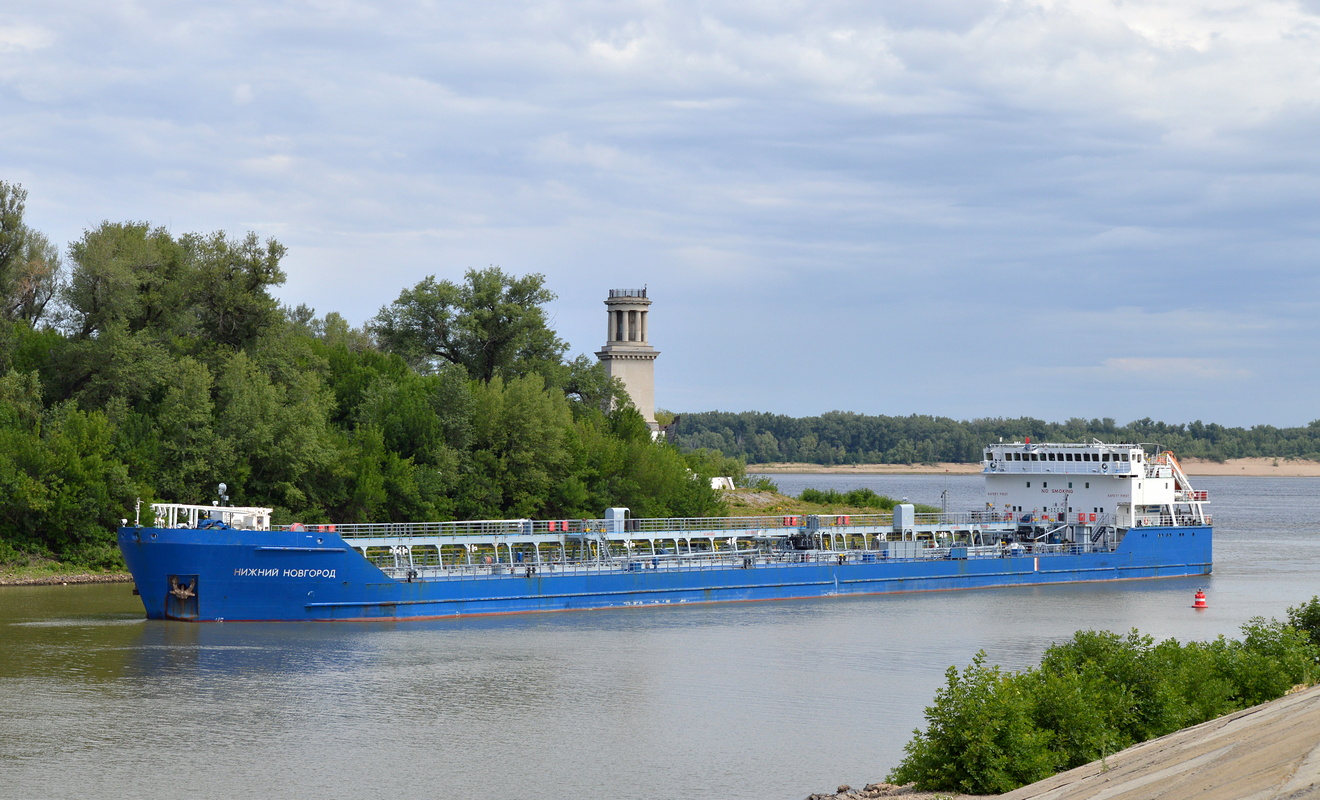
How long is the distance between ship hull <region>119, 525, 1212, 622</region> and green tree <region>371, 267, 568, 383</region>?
31050mm

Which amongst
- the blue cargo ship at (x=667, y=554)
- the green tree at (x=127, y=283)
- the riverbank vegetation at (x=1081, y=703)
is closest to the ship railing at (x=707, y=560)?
the blue cargo ship at (x=667, y=554)

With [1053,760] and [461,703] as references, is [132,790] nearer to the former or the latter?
[461,703]

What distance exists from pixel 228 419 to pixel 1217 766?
165ft

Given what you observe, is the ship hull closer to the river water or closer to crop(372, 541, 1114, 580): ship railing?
crop(372, 541, 1114, 580): ship railing

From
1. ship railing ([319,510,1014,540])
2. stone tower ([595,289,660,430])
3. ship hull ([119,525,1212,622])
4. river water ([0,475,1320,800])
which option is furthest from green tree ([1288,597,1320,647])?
stone tower ([595,289,660,430])

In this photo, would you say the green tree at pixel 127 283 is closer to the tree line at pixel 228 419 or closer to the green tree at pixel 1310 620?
the tree line at pixel 228 419

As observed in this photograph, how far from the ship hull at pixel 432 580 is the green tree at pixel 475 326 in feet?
102

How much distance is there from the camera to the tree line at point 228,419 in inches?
2164

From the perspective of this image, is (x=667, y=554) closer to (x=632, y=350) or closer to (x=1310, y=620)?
(x=1310, y=620)

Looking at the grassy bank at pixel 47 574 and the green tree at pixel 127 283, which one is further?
the green tree at pixel 127 283

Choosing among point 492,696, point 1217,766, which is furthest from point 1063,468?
point 1217,766

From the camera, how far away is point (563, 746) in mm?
25828

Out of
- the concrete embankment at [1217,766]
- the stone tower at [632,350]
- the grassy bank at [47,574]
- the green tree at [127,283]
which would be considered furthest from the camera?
the stone tower at [632,350]

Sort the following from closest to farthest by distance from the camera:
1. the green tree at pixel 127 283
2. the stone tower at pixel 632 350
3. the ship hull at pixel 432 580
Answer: the ship hull at pixel 432 580
the green tree at pixel 127 283
the stone tower at pixel 632 350
